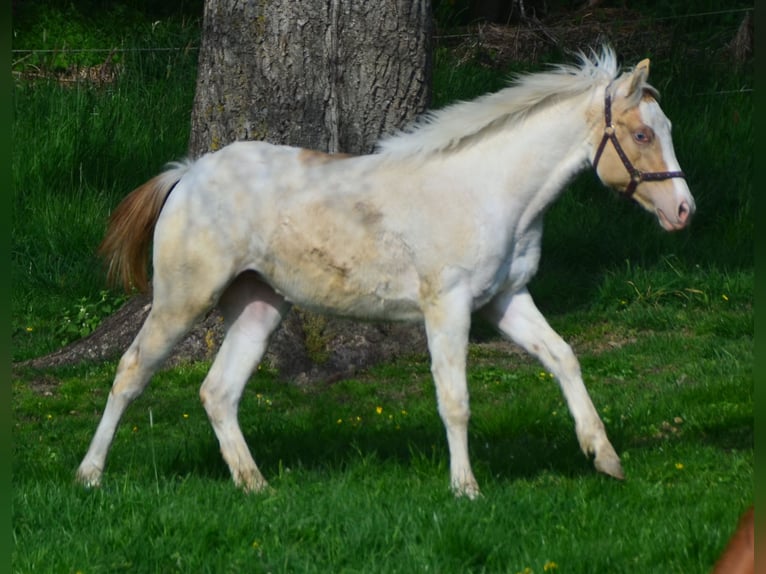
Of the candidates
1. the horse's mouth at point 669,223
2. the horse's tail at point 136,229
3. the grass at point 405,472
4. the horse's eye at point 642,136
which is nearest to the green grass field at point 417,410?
the grass at point 405,472

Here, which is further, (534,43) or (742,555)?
(534,43)

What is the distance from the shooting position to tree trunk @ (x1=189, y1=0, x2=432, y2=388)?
7629 mm

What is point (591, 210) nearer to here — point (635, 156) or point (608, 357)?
point (608, 357)

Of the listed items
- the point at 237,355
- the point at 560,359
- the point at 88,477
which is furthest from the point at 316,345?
the point at 560,359

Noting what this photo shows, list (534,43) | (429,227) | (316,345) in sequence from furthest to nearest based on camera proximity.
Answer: (534,43) < (316,345) < (429,227)

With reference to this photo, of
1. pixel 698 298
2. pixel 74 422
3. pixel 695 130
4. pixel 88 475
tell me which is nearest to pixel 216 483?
pixel 88 475

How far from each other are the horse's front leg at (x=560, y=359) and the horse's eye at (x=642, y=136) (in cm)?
85

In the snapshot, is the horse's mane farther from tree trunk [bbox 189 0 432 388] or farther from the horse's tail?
tree trunk [bbox 189 0 432 388]

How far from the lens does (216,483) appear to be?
5.23 meters

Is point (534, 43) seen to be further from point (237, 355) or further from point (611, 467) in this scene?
point (611, 467)

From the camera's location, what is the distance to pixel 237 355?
18.6 ft

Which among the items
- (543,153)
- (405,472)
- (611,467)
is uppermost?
(543,153)

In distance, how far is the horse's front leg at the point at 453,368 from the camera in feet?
16.8

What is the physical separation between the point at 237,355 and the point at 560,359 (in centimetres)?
152
